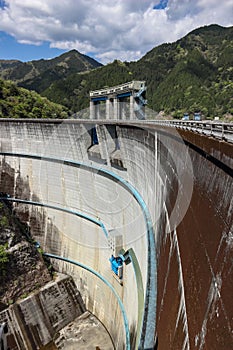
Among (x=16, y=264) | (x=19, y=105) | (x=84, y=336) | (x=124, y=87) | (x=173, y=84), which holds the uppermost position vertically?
(x=173, y=84)

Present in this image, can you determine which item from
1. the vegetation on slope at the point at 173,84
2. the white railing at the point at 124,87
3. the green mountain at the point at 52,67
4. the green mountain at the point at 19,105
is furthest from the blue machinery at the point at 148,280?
the green mountain at the point at 52,67

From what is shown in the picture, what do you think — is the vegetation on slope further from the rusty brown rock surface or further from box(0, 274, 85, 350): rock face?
the rusty brown rock surface

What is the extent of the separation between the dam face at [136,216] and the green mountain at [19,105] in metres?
9.18

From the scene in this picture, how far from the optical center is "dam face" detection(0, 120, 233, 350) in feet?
10.1

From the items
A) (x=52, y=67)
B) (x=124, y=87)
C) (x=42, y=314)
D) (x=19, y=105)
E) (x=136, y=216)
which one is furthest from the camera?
(x=52, y=67)

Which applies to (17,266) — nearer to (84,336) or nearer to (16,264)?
(16,264)

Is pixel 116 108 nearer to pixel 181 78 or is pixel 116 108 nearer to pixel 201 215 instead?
pixel 201 215

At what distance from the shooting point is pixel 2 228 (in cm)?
1597

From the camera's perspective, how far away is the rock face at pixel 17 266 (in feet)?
48.5

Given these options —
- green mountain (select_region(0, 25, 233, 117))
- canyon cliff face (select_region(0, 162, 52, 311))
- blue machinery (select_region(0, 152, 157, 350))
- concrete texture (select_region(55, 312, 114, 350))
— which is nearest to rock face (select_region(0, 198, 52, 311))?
canyon cliff face (select_region(0, 162, 52, 311))

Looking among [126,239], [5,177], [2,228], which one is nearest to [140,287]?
[126,239]

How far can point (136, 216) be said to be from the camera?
35.6 feet

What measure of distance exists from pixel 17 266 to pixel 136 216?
840 cm

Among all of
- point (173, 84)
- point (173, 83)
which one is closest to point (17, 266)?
point (173, 84)
